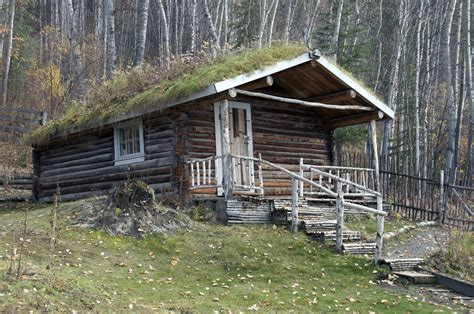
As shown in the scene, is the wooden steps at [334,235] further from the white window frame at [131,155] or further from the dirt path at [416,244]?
the white window frame at [131,155]

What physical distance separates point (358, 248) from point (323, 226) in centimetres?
135

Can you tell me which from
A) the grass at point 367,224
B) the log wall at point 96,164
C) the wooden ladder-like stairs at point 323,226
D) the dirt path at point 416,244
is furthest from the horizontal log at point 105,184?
the dirt path at point 416,244

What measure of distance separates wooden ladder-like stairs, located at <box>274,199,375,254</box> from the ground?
371mm

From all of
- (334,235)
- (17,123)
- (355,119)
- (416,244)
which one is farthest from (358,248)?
(17,123)

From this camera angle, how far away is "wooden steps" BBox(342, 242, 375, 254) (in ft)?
38.4

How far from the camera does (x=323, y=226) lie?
13.1 meters

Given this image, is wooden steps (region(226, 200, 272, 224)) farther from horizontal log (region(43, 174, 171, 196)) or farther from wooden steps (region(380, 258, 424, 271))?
wooden steps (region(380, 258, 424, 271))

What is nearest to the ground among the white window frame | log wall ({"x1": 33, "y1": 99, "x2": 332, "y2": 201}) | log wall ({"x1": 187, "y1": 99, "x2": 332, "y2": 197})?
log wall ({"x1": 33, "y1": 99, "x2": 332, "y2": 201})

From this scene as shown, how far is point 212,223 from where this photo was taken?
1323 cm

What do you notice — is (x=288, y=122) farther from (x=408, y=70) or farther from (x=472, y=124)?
(x=408, y=70)

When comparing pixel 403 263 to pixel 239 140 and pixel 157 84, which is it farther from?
pixel 157 84

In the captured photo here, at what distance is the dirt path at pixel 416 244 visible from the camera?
12605 mm

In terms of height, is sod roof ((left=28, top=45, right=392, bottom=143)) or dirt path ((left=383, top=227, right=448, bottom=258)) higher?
sod roof ((left=28, top=45, right=392, bottom=143))

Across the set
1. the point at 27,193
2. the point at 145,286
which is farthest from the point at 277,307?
the point at 27,193
